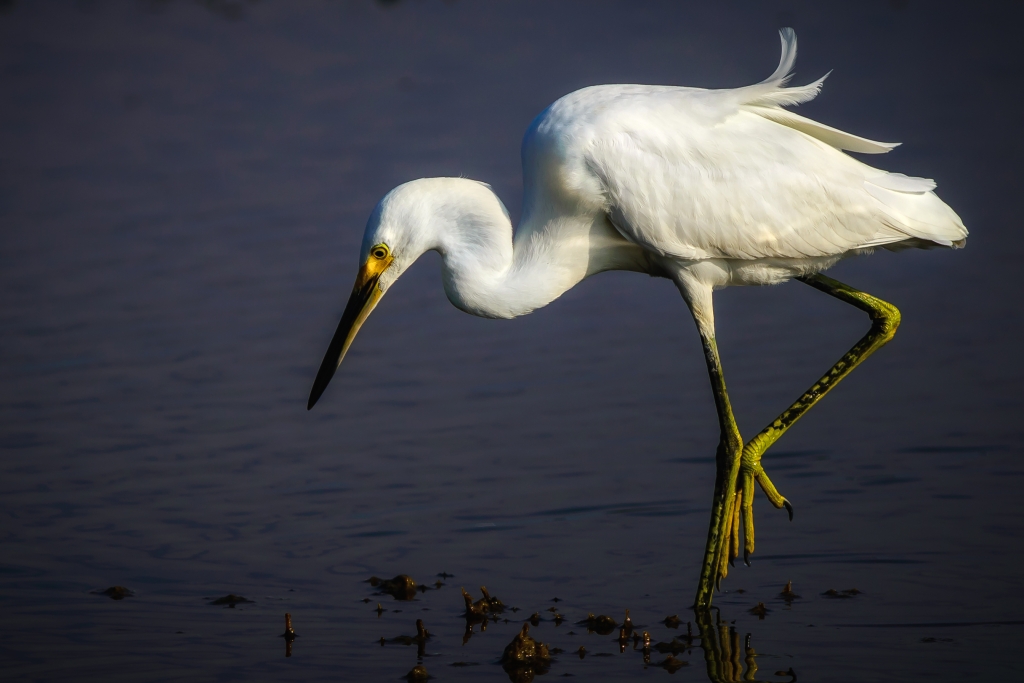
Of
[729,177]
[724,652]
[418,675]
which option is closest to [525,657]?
[418,675]

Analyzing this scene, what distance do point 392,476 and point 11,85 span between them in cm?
970

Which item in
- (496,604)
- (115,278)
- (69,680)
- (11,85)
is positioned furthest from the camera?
(11,85)

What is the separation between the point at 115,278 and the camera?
1047 cm

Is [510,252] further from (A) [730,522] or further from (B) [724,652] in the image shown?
(B) [724,652]

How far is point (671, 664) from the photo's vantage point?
5562 mm

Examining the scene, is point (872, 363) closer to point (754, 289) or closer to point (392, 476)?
point (754, 289)

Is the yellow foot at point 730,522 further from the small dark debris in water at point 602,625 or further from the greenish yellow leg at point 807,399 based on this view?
the small dark debris in water at point 602,625

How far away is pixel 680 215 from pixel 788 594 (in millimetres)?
1760

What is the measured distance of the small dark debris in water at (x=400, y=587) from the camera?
20.5 feet

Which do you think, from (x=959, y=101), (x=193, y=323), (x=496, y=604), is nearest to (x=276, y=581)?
(x=496, y=604)

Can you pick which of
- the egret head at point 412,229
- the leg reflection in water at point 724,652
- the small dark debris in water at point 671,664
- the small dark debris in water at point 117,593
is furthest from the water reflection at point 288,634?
the leg reflection in water at point 724,652

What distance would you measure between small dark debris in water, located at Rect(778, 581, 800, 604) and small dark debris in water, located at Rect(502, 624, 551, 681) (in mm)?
1222

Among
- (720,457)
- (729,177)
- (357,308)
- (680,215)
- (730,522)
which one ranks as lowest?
(730,522)

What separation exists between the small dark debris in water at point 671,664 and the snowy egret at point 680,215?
53cm
